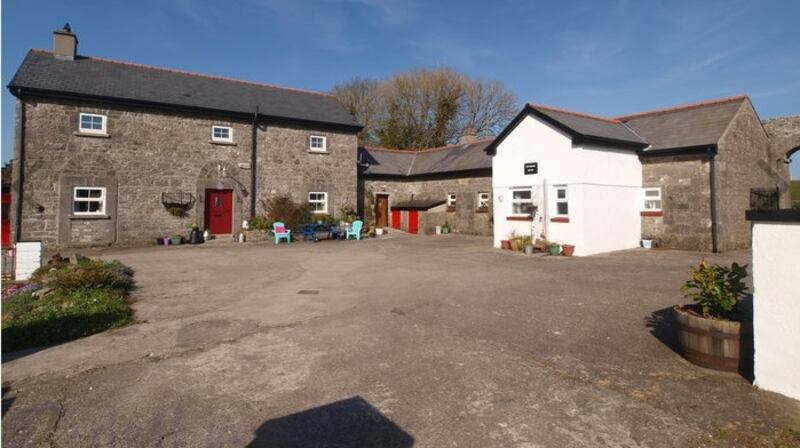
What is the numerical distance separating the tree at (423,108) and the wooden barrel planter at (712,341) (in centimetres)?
3533

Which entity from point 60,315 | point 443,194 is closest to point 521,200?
point 443,194

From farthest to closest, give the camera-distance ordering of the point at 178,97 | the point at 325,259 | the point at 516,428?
1. the point at 178,97
2. the point at 325,259
3. the point at 516,428

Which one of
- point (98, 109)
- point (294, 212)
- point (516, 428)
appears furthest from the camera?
point (294, 212)

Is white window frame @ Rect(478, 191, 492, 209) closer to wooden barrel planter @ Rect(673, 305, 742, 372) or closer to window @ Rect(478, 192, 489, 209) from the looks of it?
window @ Rect(478, 192, 489, 209)

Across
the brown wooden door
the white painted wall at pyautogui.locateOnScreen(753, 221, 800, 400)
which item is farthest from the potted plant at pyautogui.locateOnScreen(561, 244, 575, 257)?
the brown wooden door

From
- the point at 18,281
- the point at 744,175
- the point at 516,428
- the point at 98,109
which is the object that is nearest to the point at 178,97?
the point at 98,109

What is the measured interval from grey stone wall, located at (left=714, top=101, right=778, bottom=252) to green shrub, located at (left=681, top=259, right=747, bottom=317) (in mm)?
12497

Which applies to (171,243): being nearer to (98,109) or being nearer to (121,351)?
(98,109)

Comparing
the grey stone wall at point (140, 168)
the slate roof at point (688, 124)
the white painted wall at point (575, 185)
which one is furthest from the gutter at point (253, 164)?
the slate roof at point (688, 124)

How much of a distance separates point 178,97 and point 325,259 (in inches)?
459

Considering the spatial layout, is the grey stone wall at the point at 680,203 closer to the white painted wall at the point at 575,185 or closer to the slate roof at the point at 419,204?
the white painted wall at the point at 575,185

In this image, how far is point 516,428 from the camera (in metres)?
3.55

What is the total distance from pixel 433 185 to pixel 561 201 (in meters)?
11.8

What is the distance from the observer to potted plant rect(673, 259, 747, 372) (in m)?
4.57
